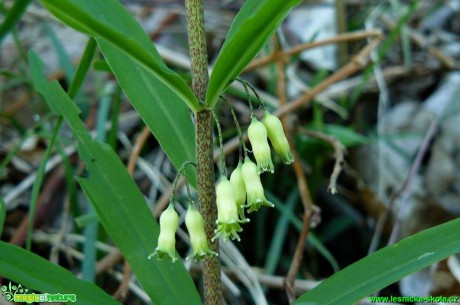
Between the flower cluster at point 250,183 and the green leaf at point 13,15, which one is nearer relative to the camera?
the flower cluster at point 250,183

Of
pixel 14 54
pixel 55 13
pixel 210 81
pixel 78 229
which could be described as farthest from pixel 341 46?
pixel 55 13

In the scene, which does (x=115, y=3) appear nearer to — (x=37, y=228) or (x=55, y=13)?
(x=55, y=13)

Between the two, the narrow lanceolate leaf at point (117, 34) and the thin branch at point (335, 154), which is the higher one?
the thin branch at point (335, 154)

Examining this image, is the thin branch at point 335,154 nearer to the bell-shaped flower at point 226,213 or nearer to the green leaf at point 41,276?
the bell-shaped flower at point 226,213

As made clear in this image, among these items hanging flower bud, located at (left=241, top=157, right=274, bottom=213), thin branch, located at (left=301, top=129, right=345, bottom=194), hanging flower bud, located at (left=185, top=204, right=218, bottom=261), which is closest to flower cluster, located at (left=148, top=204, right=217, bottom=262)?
hanging flower bud, located at (left=185, top=204, right=218, bottom=261)

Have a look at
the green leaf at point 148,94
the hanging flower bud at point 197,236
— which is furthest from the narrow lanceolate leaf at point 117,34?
the hanging flower bud at point 197,236

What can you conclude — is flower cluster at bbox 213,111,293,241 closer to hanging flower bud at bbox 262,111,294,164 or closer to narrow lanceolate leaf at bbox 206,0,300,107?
hanging flower bud at bbox 262,111,294,164

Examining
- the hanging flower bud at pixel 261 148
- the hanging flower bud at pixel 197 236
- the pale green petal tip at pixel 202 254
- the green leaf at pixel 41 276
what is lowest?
the green leaf at pixel 41 276
